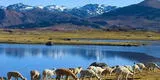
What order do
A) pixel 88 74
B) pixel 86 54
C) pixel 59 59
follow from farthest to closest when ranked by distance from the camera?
pixel 86 54 < pixel 59 59 < pixel 88 74

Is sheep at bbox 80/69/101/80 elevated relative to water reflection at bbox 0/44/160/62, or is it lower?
elevated

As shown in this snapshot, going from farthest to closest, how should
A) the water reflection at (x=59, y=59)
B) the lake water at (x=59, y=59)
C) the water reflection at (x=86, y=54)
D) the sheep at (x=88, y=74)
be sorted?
the water reflection at (x=86, y=54) < the water reflection at (x=59, y=59) < the lake water at (x=59, y=59) < the sheep at (x=88, y=74)

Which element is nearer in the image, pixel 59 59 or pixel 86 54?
pixel 59 59

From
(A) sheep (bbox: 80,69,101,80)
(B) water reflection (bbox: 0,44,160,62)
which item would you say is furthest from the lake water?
(A) sheep (bbox: 80,69,101,80)

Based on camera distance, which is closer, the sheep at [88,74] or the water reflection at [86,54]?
the sheep at [88,74]

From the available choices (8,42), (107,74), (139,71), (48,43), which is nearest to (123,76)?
(107,74)

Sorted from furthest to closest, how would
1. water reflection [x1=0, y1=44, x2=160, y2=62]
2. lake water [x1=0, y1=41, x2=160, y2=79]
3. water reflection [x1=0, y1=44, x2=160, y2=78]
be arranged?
water reflection [x1=0, y1=44, x2=160, y2=62] → water reflection [x1=0, y1=44, x2=160, y2=78] → lake water [x1=0, y1=41, x2=160, y2=79]

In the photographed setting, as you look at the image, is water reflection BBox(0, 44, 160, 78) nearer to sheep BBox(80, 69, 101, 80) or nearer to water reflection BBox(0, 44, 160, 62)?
water reflection BBox(0, 44, 160, 62)

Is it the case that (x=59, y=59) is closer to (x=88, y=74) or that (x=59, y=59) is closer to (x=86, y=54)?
(x=86, y=54)

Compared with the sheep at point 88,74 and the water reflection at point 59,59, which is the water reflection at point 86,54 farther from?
the sheep at point 88,74

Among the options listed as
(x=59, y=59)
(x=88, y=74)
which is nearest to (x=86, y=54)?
(x=59, y=59)

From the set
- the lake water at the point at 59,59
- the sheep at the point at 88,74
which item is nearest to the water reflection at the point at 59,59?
the lake water at the point at 59,59

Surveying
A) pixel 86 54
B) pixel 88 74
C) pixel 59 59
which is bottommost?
pixel 86 54

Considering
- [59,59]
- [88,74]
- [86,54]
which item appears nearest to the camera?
[88,74]
